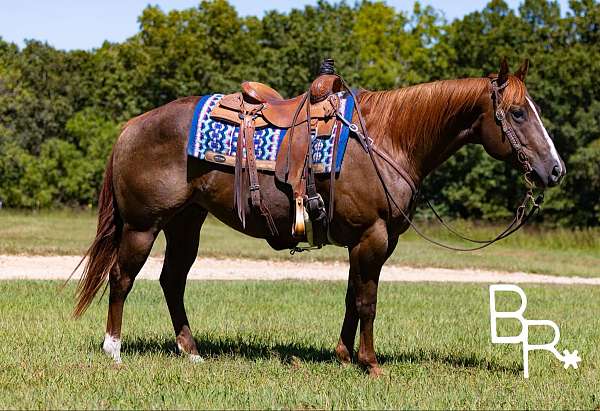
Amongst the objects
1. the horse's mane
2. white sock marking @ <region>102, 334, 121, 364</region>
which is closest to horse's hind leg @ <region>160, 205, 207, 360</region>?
white sock marking @ <region>102, 334, 121, 364</region>

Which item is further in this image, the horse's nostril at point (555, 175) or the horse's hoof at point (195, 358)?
the horse's hoof at point (195, 358)

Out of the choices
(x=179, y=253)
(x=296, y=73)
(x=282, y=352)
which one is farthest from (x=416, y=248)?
(x=296, y=73)

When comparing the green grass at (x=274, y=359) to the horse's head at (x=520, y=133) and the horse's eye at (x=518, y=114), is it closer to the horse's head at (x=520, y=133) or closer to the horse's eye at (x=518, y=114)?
the horse's head at (x=520, y=133)

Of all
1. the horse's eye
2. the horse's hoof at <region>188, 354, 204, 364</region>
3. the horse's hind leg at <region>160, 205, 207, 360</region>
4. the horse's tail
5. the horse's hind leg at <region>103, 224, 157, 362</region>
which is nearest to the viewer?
the horse's eye

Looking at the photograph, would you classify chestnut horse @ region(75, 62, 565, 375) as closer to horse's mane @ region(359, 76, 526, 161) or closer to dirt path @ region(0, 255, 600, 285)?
horse's mane @ region(359, 76, 526, 161)

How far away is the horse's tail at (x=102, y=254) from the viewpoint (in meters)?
6.94

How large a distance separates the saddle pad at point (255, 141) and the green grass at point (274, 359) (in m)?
1.64

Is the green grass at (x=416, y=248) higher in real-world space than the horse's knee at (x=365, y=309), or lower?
lower

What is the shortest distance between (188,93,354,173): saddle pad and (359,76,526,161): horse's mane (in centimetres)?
28

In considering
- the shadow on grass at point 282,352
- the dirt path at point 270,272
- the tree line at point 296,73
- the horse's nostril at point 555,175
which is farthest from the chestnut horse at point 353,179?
the tree line at point 296,73

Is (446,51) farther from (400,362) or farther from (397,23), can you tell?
(400,362)

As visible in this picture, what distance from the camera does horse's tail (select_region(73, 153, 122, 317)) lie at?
694 cm

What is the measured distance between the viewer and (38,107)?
153 feet

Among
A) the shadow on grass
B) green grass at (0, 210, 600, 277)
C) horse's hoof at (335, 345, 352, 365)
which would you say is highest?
horse's hoof at (335, 345, 352, 365)
